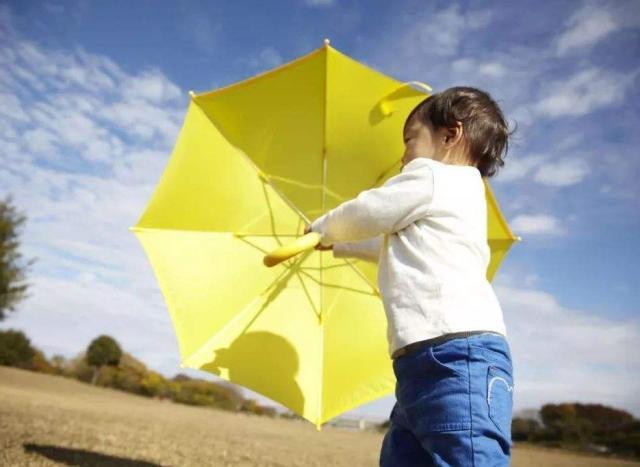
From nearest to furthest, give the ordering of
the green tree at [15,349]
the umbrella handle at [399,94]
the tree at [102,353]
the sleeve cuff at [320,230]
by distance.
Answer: the sleeve cuff at [320,230] < the umbrella handle at [399,94] < the green tree at [15,349] < the tree at [102,353]

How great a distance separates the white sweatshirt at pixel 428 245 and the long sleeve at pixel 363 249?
0.47 meters

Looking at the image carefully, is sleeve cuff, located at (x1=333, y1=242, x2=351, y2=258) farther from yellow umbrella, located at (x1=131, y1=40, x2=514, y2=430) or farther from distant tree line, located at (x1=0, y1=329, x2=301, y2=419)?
distant tree line, located at (x1=0, y1=329, x2=301, y2=419)

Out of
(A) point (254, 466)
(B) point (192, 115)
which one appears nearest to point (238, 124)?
(B) point (192, 115)

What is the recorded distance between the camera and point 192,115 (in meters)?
3.78

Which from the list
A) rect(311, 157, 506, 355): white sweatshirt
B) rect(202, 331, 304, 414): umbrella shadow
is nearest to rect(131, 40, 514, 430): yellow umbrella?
rect(202, 331, 304, 414): umbrella shadow

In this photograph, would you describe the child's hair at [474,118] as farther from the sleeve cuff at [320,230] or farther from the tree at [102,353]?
the tree at [102,353]

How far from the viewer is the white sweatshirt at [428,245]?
167 cm

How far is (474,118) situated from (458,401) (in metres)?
1.12

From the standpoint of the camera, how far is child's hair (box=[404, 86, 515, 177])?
6.42ft

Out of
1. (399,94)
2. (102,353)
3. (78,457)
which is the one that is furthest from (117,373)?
(399,94)

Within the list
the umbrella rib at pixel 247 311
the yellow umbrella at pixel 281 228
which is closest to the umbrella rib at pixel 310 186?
the yellow umbrella at pixel 281 228

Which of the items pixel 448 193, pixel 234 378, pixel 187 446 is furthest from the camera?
pixel 187 446

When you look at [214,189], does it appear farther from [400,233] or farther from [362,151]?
[400,233]

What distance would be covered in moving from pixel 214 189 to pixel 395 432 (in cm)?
255
